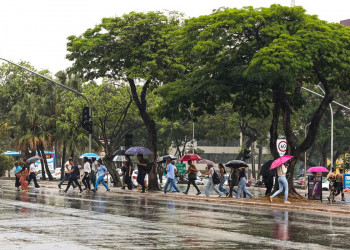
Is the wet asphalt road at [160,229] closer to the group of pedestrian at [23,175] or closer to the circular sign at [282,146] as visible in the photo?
the circular sign at [282,146]

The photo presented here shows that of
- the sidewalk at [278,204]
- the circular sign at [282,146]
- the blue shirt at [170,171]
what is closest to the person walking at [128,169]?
the blue shirt at [170,171]

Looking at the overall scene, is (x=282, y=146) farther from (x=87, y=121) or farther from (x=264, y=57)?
(x=87, y=121)

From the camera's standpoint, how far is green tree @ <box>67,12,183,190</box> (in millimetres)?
34812

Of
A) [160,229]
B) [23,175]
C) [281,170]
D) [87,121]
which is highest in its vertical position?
[87,121]

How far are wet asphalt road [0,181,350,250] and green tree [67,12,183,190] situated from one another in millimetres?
14490

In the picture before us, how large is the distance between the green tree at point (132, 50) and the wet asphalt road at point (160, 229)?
47.5ft

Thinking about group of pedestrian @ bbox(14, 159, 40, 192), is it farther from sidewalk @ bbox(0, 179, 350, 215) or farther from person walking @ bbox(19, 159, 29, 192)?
sidewalk @ bbox(0, 179, 350, 215)

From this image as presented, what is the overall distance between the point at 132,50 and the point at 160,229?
21.8m

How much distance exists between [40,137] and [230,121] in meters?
17.8

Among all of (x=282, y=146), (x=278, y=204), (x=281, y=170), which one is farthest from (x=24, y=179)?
(x=278, y=204)

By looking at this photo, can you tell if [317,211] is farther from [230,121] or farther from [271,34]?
[230,121]

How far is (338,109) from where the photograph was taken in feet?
215

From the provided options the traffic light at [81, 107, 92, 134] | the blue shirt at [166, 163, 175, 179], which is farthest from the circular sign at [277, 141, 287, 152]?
the traffic light at [81, 107, 92, 134]

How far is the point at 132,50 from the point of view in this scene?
35.5 meters
